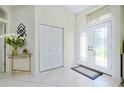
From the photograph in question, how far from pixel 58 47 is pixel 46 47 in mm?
777

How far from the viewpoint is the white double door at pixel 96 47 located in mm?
4438

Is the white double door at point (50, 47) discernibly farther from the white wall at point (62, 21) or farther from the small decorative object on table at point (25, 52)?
the small decorative object on table at point (25, 52)

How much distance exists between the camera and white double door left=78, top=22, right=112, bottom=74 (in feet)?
14.6

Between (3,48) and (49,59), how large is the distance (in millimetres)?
1861

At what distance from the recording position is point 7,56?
16.4ft

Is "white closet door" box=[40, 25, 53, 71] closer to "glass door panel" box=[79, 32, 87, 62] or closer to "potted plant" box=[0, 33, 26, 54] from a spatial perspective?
"potted plant" box=[0, 33, 26, 54]

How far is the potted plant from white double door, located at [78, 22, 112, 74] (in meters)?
2.75

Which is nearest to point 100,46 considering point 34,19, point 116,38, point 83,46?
point 116,38

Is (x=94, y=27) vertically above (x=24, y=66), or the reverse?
(x=94, y=27)

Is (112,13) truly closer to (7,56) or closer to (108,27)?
(108,27)

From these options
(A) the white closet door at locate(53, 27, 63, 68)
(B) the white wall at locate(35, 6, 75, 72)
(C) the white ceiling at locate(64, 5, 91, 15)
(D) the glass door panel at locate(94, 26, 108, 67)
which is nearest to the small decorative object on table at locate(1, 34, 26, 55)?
(B) the white wall at locate(35, 6, 75, 72)

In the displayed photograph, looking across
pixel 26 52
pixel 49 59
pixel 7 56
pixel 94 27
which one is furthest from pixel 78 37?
pixel 7 56

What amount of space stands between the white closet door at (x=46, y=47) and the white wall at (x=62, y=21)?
27 cm

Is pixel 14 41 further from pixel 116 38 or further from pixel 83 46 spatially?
pixel 116 38
